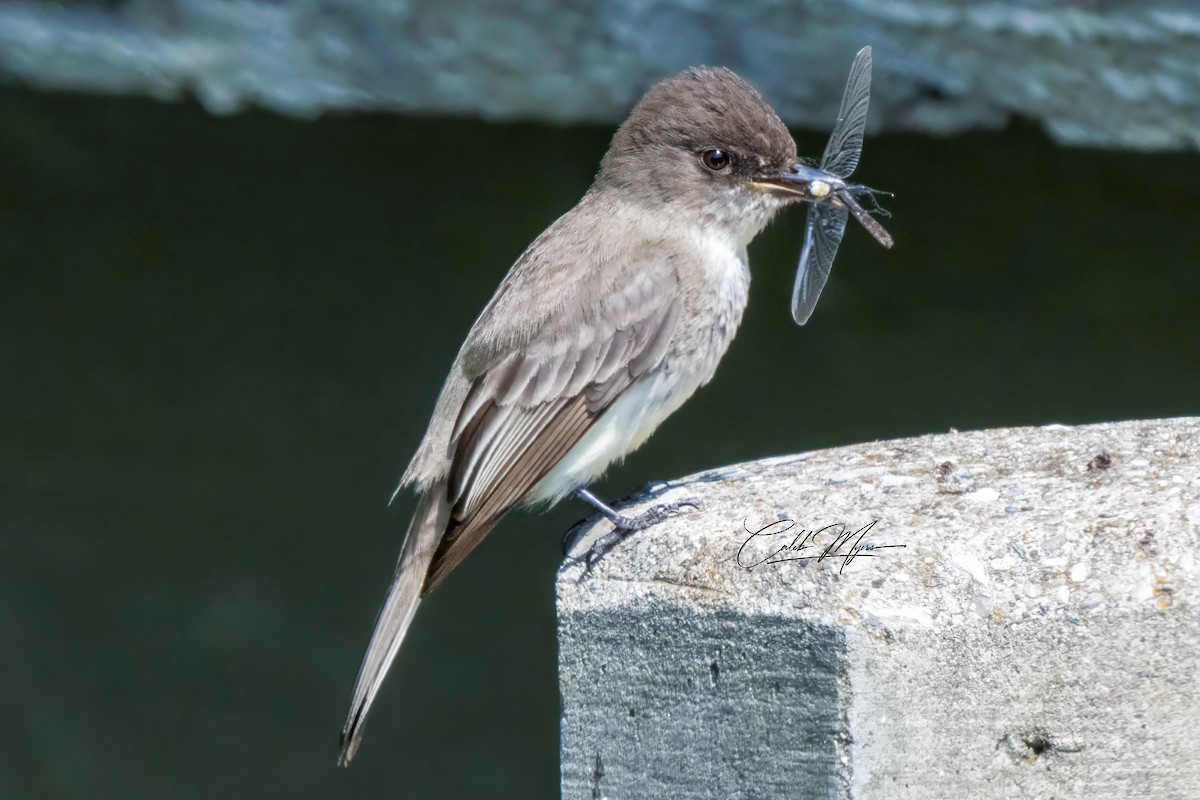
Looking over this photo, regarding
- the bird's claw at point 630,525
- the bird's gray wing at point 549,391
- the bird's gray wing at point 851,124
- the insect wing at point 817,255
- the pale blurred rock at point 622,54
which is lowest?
the bird's claw at point 630,525

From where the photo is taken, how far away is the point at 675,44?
437 cm

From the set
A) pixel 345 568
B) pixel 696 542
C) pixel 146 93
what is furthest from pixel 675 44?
pixel 345 568

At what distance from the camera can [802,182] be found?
4.15 metres

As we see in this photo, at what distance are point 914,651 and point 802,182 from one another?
177 centimetres

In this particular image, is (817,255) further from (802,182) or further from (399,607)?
(399,607)

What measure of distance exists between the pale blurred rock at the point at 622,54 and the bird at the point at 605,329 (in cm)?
20

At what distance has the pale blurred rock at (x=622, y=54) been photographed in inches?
168

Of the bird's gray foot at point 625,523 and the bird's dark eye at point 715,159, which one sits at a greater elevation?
the bird's dark eye at point 715,159

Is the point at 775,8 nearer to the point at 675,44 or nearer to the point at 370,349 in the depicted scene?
the point at 675,44

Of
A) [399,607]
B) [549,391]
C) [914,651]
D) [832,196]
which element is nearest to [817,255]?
[832,196]
